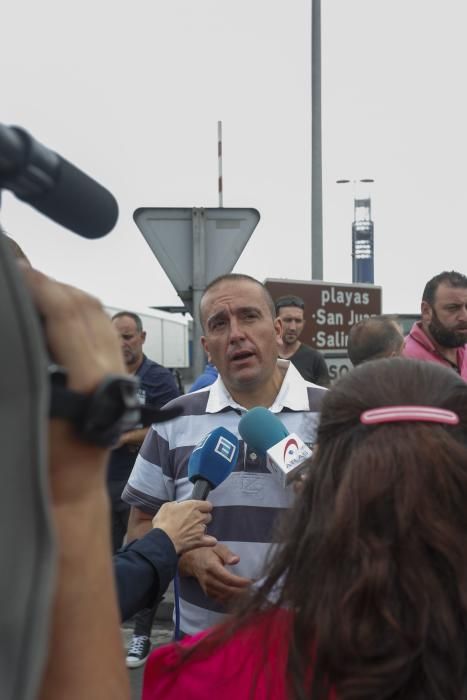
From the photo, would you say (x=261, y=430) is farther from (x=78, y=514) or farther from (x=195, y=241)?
(x=195, y=241)

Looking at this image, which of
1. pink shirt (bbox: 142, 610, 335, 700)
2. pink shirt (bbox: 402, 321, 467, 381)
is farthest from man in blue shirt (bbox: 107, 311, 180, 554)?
pink shirt (bbox: 142, 610, 335, 700)

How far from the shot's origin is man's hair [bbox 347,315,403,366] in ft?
16.4

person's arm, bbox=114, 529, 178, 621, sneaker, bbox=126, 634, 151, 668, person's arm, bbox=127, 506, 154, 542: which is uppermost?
person's arm, bbox=114, 529, 178, 621

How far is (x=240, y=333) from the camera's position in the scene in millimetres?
3213

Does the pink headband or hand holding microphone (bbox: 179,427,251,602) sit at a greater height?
the pink headband

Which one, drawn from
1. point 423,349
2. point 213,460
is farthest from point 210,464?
point 423,349

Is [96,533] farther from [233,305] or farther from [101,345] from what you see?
[233,305]

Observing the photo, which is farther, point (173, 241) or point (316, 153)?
point (316, 153)

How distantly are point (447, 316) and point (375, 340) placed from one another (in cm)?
45

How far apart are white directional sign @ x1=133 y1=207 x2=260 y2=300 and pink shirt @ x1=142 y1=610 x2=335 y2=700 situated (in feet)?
14.4

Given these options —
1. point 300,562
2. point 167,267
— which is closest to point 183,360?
point 167,267

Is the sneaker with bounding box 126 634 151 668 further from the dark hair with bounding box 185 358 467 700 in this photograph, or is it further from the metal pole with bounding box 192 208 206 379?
the dark hair with bounding box 185 358 467 700

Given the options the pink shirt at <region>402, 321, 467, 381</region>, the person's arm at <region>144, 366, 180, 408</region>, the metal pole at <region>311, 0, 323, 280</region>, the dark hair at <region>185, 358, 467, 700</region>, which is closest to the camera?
the dark hair at <region>185, 358, 467, 700</region>

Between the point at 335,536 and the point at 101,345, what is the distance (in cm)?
59
